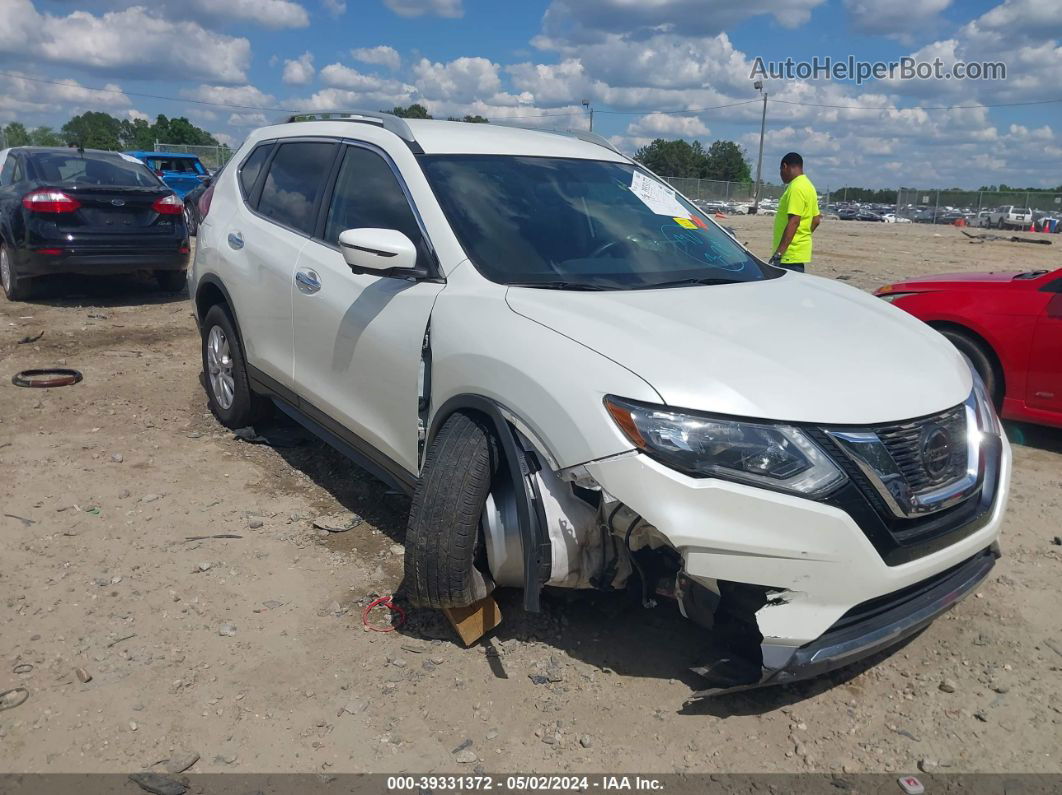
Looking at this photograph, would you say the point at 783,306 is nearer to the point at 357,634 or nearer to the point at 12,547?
the point at 357,634

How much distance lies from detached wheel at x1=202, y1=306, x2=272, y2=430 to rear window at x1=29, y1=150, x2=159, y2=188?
4.72 metres

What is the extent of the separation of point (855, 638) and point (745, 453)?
68 cm

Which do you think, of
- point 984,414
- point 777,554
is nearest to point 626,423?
point 777,554

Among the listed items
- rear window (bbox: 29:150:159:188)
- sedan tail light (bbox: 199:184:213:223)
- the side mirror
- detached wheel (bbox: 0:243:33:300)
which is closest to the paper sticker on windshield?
→ the side mirror

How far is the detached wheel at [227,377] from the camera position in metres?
5.16

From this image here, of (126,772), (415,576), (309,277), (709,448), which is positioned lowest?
(126,772)

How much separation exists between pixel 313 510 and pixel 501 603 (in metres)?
1.38

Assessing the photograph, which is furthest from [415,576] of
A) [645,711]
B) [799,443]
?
[799,443]

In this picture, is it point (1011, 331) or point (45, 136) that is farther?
point (45, 136)

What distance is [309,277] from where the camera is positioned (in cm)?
415

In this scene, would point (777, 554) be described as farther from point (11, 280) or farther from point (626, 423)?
point (11, 280)

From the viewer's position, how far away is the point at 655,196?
4.25m

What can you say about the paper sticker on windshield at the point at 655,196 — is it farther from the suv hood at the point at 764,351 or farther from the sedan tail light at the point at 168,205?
the sedan tail light at the point at 168,205

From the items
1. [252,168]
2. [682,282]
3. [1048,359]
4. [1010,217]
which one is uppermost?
[252,168]
